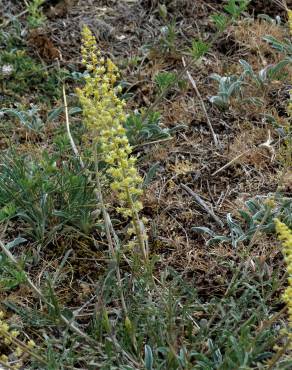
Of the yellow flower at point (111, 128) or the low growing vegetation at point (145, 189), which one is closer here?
the yellow flower at point (111, 128)

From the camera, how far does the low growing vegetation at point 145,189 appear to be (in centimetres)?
251

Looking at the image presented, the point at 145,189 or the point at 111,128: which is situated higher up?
the point at 111,128

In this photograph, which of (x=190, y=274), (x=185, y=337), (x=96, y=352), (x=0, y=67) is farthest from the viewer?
(x=0, y=67)

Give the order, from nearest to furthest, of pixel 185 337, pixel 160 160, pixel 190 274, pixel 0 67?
pixel 185 337, pixel 190 274, pixel 160 160, pixel 0 67

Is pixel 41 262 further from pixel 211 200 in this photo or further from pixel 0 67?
pixel 0 67

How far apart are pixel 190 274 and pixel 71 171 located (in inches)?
33.6

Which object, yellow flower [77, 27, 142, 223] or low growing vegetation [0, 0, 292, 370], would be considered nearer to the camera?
A: yellow flower [77, 27, 142, 223]

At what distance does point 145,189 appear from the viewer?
344 centimetres

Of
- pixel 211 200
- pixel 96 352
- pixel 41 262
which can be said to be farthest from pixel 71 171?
pixel 96 352

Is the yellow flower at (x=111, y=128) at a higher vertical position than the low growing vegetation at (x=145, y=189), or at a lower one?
higher

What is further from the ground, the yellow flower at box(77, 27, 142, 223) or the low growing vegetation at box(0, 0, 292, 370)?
the yellow flower at box(77, 27, 142, 223)

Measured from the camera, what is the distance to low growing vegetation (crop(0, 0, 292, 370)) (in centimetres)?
251

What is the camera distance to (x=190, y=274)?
3.04m

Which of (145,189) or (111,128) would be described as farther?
(145,189)
